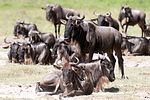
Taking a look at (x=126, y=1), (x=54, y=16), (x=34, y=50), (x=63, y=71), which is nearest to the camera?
(x=63, y=71)

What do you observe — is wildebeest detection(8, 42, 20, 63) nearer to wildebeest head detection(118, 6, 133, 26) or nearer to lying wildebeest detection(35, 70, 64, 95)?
lying wildebeest detection(35, 70, 64, 95)

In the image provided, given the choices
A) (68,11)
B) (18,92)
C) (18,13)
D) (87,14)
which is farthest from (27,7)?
(18,92)

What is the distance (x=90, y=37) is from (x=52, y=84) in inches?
117

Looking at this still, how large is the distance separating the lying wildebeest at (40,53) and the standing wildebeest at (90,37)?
218 inches

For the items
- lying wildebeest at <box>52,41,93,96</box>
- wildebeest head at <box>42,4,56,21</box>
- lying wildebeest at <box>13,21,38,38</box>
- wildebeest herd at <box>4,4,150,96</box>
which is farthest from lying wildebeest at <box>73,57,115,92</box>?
lying wildebeest at <box>13,21,38,38</box>

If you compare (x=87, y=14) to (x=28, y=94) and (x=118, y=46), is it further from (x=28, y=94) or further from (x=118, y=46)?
(x=28, y=94)

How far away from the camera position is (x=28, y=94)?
1433 cm

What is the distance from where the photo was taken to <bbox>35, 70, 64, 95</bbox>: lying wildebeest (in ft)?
45.6

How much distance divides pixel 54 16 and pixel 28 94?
55.4 ft

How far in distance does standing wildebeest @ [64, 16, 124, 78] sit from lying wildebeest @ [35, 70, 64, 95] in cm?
208

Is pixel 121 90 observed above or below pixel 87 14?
above

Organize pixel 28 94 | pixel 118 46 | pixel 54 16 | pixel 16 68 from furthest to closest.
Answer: pixel 54 16 < pixel 16 68 < pixel 118 46 < pixel 28 94

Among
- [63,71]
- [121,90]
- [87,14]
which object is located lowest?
[87,14]

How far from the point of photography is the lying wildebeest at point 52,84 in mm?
13891
